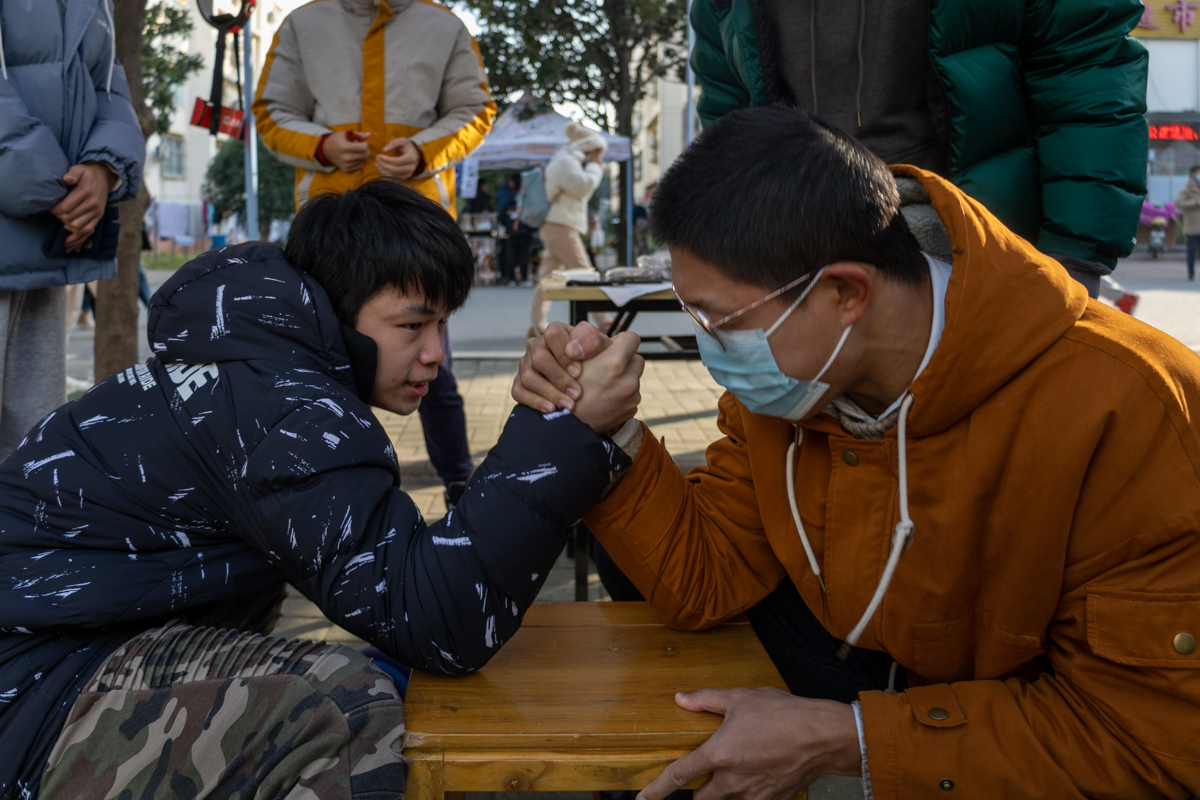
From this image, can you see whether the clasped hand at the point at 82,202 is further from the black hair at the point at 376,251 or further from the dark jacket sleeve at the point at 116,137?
the black hair at the point at 376,251

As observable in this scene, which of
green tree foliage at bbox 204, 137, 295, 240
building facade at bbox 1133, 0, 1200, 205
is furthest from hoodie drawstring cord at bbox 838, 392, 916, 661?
green tree foliage at bbox 204, 137, 295, 240

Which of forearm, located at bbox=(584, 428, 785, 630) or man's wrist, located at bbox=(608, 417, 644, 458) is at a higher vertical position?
man's wrist, located at bbox=(608, 417, 644, 458)

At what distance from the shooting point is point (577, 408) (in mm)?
1522

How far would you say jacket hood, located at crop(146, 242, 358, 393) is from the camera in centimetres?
150

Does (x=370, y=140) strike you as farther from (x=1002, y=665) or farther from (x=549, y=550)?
(x=1002, y=665)

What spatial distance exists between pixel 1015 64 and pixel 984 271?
1316mm

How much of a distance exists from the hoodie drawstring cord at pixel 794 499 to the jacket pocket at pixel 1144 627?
426mm

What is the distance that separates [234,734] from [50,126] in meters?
1.98

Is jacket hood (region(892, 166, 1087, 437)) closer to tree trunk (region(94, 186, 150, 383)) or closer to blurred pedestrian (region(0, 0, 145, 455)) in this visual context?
blurred pedestrian (region(0, 0, 145, 455))

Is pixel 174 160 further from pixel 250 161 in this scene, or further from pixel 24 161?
pixel 24 161

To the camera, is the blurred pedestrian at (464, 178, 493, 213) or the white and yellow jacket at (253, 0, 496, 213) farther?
the blurred pedestrian at (464, 178, 493, 213)

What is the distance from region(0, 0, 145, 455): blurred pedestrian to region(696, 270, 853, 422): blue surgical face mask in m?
1.91

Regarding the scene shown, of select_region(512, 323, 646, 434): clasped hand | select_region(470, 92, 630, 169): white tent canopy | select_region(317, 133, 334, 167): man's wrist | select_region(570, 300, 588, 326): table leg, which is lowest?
select_region(570, 300, 588, 326): table leg

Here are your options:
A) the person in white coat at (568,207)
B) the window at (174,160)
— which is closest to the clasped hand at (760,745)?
the person in white coat at (568,207)
